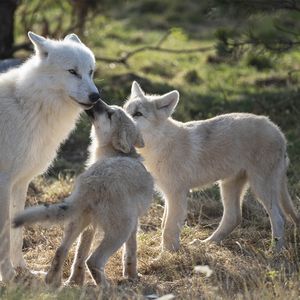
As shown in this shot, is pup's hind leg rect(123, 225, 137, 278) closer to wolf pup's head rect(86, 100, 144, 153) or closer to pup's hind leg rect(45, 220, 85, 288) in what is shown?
pup's hind leg rect(45, 220, 85, 288)

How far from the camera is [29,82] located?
22.1ft

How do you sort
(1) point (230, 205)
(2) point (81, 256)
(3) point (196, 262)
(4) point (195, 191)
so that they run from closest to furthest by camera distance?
1. (2) point (81, 256)
2. (3) point (196, 262)
3. (1) point (230, 205)
4. (4) point (195, 191)

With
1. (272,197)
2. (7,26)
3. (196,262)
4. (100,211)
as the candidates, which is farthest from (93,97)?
(7,26)

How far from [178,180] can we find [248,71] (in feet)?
24.4

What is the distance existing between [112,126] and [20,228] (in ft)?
4.13

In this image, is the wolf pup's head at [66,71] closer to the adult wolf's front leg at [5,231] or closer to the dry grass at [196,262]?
the adult wolf's front leg at [5,231]

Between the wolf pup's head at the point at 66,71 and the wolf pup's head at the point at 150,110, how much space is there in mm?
844

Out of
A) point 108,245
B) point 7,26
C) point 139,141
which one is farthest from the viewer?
point 7,26

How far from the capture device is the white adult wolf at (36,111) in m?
6.54

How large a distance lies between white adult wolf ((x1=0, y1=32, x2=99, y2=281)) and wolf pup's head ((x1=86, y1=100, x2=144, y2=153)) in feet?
0.57

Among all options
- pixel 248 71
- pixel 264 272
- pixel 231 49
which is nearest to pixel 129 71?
pixel 248 71

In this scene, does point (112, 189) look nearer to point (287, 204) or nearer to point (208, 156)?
point (208, 156)

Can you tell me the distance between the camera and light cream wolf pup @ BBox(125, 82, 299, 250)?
24.4 ft

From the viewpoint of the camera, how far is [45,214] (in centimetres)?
566
